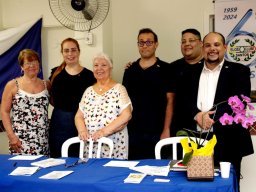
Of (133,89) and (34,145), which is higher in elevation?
(133,89)

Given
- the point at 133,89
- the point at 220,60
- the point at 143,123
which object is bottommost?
the point at 143,123

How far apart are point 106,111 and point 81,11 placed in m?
1.24

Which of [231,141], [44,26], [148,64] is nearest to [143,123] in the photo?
[148,64]

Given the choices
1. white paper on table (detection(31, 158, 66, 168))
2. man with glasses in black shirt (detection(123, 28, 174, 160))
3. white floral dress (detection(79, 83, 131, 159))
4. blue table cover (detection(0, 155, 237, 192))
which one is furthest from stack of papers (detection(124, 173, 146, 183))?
man with glasses in black shirt (detection(123, 28, 174, 160))

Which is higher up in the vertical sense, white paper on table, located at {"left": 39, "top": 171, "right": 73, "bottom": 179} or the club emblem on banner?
the club emblem on banner

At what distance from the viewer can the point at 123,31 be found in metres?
3.86

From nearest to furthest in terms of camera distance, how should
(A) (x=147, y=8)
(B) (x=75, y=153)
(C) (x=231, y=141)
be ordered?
(C) (x=231, y=141) < (B) (x=75, y=153) < (A) (x=147, y=8)

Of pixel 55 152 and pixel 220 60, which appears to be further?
pixel 55 152

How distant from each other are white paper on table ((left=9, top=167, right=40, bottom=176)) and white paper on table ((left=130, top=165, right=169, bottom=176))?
1.79 ft

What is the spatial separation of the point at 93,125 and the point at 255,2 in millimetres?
2031

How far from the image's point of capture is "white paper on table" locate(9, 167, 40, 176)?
1.88 metres

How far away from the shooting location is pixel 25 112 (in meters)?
2.86

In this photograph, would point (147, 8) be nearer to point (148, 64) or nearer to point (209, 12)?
point (209, 12)

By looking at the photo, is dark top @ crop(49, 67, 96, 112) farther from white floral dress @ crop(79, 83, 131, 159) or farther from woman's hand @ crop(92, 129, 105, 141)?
woman's hand @ crop(92, 129, 105, 141)
